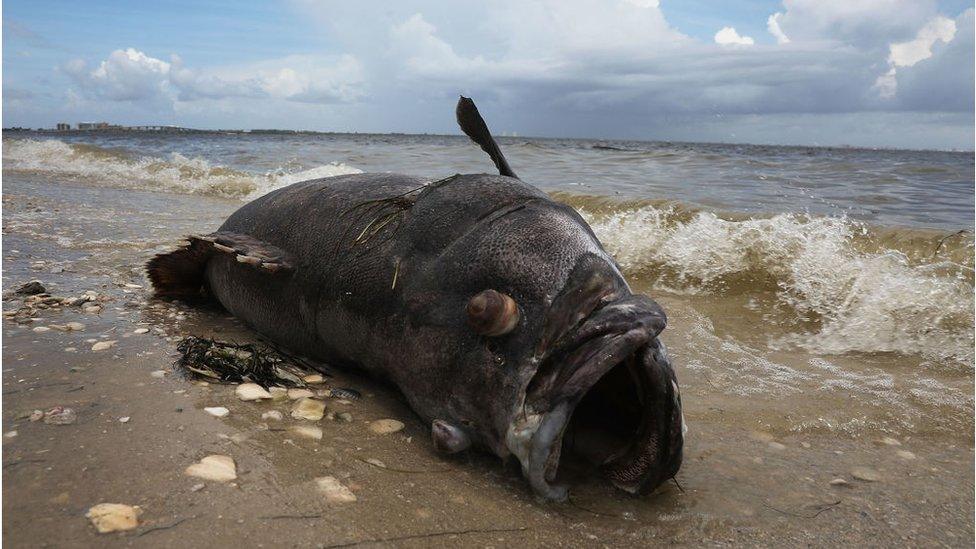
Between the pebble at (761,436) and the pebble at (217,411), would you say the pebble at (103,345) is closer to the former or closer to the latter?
the pebble at (217,411)

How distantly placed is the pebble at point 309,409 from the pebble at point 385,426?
26 centimetres

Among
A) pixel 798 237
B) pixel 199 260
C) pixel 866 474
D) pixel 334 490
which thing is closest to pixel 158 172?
pixel 199 260

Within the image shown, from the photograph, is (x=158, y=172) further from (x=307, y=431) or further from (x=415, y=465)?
(x=415, y=465)

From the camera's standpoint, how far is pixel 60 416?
2.82 metres

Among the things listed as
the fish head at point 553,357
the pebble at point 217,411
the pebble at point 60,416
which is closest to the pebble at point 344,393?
the pebble at point 217,411

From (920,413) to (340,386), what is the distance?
128 inches

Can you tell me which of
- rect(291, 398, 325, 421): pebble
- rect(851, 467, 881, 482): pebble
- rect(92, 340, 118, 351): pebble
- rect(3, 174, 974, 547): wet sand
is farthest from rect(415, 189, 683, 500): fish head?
rect(92, 340, 118, 351): pebble

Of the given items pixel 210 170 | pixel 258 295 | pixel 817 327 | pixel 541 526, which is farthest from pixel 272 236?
pixel 210 170

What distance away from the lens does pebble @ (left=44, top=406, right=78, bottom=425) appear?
277 cm

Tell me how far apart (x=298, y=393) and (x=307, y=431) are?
1.35ft

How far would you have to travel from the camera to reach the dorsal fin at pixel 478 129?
375cm

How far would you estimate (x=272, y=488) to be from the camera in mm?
2467

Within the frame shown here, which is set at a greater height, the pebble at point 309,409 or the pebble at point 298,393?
the pebble at point 298,393

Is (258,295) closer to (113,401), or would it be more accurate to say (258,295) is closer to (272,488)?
(113,401)
